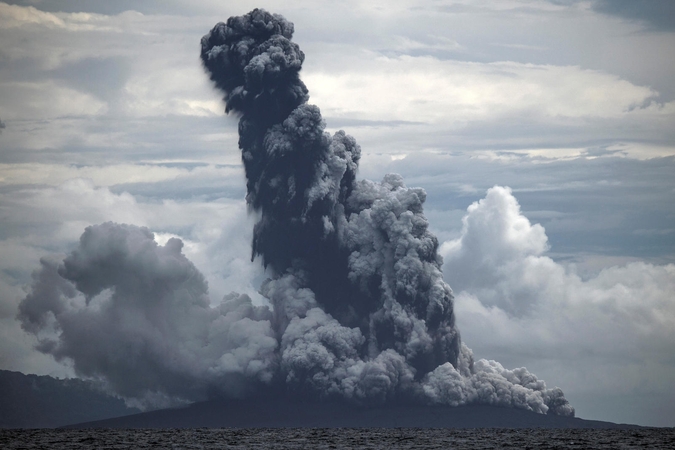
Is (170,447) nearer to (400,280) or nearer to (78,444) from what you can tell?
(78,444)

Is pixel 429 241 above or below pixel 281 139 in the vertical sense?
below

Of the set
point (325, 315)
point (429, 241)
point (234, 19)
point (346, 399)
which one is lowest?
point (346, 399)

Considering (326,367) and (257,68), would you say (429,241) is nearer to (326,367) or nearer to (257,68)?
(326,367)

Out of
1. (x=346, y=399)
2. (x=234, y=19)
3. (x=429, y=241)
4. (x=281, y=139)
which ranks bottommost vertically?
(x=346, y=399)

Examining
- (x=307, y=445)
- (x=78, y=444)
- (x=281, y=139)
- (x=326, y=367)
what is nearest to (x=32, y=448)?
(x=78, y=444)

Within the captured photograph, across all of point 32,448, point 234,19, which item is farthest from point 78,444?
point 234,19

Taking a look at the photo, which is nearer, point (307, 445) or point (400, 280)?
point (307, 445)

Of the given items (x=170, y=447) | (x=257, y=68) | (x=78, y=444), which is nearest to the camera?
(x=170, y=447)

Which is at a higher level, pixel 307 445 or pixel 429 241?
pixel 429 241

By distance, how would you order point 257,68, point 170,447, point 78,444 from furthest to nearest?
→ point 257,68 < point 78,444 < point 170,447
